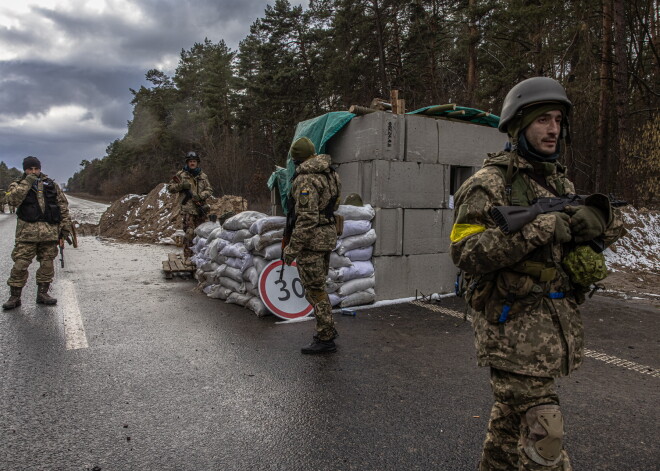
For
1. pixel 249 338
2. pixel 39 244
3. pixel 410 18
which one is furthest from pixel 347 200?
pixel 410 18

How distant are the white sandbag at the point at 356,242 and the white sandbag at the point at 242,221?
3.88 ft

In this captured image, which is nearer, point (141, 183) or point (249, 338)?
point (249, 338)

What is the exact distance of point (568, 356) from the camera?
182 cm

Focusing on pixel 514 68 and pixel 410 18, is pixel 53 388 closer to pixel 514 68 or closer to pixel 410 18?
pixel 514 68

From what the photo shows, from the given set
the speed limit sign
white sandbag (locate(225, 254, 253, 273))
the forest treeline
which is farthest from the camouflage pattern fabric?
the forest treeline

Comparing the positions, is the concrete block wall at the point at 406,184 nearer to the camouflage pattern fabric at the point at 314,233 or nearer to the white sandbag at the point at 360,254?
the white sandbag at the point at 360,254

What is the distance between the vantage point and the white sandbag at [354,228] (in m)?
5.66

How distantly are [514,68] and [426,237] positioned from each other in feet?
35.3

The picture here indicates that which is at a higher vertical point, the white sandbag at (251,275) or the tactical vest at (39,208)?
the tactical vest at (39,208)

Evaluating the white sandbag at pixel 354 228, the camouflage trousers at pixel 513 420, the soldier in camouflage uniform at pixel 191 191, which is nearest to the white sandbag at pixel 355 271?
the white sandbag at pixel 354 228

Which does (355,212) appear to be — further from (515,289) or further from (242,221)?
(515,289)

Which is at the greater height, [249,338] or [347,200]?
[347,200]

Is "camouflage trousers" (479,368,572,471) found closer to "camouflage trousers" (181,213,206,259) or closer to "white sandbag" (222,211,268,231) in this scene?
"white sandbag" (222,211,268,231)

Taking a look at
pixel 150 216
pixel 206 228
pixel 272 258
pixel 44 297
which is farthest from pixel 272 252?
pixel 150 216
